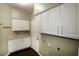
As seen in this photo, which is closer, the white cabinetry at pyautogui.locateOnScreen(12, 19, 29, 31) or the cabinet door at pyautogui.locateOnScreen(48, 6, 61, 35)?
the cabinet door at pyautogui.locateOnScreen(48, 6, 61, 35)

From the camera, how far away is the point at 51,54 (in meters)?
1.44

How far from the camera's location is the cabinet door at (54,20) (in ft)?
4.36

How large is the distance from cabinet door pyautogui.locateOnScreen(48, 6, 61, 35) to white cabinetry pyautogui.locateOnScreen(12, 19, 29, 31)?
1.22 feet

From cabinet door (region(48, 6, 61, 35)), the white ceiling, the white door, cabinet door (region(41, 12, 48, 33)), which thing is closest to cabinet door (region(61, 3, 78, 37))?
cabinet door (region(48, 6, 61, 35))

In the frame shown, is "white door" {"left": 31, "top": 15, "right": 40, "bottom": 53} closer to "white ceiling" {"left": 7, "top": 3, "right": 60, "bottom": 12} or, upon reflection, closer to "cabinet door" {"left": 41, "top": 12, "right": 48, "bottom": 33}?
"cabinet door" {"left": 41, "top": 12, "right": 48, "bottom": 33}

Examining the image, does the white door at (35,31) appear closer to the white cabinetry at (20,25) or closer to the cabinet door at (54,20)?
the white cabinetry at (20,25)

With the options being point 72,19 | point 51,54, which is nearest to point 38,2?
point 72,19

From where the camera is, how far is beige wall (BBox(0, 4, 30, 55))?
1403 millimetres

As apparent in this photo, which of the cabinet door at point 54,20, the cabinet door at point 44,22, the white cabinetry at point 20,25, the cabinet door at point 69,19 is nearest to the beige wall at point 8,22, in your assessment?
the white cabinetry at point 20,25

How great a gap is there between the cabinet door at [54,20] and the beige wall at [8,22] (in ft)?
1.18

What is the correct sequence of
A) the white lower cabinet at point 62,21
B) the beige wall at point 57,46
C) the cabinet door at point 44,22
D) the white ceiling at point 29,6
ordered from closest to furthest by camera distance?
the white lower cabinet at point 62,21
the beige wall at point 57,46
the white ceiling at point 29,6
the cabinet door at point 44,22

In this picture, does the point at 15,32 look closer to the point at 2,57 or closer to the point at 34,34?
the point at 34,34

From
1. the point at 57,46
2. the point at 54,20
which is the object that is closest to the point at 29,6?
the point at 54,20

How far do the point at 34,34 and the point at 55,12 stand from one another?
508 mm
